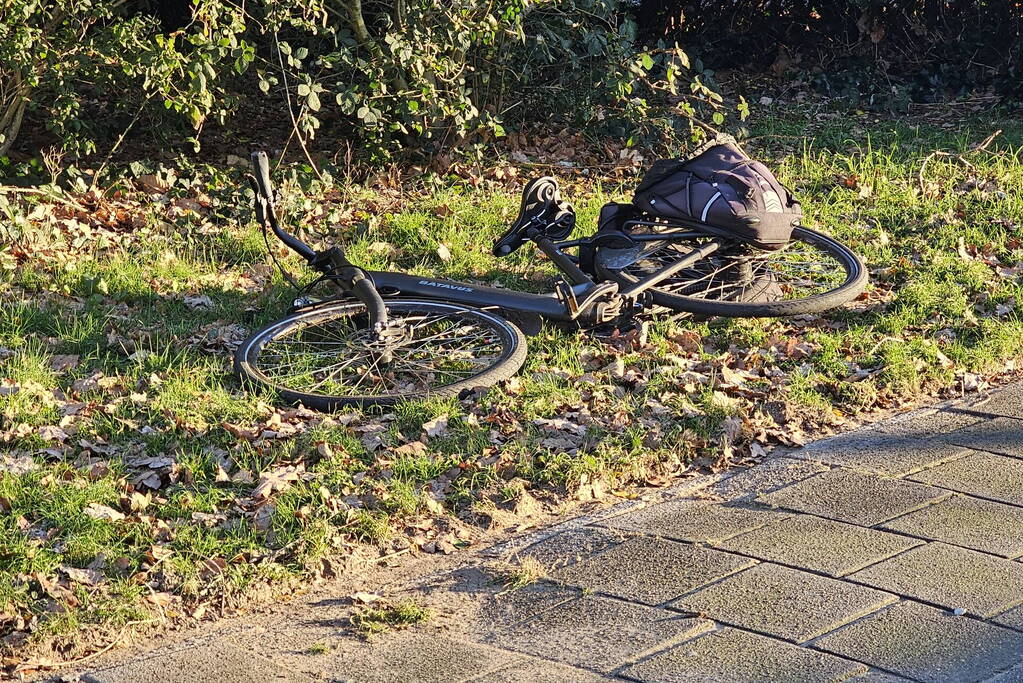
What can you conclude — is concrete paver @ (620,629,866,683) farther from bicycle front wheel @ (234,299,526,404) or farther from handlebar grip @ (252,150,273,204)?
handlebar grip @ (252,150,273,204)

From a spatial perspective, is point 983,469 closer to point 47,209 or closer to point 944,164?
point 944,164

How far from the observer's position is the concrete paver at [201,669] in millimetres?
3465

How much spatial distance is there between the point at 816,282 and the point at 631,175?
8.92ft

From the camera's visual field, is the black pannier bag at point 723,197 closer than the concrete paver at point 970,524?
No

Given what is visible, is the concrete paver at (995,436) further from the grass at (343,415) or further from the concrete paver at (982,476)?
the grass at (343,415)

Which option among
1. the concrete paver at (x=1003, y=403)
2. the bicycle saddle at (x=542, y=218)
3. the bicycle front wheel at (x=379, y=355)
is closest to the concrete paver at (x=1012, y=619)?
the concrete paver at (x=1003, y=403)

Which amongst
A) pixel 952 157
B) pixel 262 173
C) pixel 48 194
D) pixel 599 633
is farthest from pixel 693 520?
pixel 952 157

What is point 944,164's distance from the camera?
8.75 meters

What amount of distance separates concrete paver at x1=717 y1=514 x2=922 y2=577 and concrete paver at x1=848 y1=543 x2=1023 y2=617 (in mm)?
59

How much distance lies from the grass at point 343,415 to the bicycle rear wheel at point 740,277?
15 centimetres

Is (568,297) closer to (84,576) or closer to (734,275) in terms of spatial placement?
(734,275)

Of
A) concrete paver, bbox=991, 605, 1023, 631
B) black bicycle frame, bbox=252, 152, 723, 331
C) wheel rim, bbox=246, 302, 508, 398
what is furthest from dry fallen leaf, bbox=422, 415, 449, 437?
concrete paver, bbox=991, 605, 1023, 631

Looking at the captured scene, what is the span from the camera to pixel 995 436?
5023 millimetres

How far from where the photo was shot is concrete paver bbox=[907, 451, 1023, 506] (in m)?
4.47
